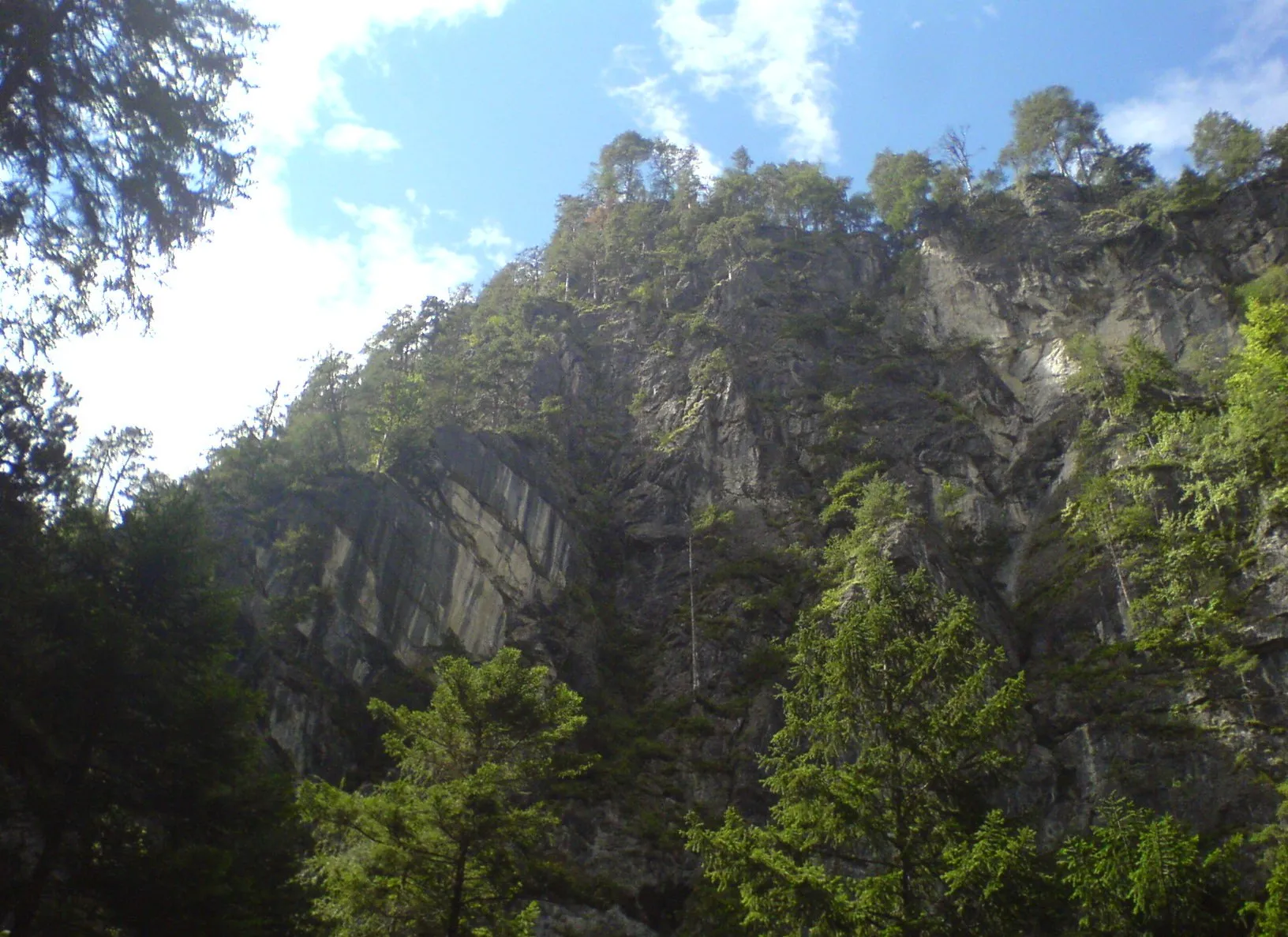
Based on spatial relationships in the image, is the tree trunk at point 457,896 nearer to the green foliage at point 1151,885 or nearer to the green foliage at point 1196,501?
the green foliage at point 1151,885

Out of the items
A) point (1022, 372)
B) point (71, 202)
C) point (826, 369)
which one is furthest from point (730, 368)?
point (71, 202)

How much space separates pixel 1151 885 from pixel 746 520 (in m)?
24.7

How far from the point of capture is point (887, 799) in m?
13.5

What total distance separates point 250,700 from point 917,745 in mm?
9933

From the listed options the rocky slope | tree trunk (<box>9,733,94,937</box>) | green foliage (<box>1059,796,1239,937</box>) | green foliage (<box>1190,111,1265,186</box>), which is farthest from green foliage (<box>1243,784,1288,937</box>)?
green foliage (<box>1190,111,1265,186</box>)

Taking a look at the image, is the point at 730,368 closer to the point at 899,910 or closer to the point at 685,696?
the point at 685,696

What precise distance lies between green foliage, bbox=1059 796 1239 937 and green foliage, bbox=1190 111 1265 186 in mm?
44215

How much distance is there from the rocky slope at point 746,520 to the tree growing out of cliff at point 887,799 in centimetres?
956

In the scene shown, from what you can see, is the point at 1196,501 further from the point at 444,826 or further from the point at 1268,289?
the point at 444,826

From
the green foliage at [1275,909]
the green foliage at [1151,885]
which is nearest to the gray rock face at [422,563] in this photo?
the green foliage at [1151,885]

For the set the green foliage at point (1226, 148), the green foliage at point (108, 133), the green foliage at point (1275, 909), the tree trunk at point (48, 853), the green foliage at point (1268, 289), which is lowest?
the green foliage at point (1275, 909)

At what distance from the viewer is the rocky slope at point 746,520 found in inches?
932

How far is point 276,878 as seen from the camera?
13203 millimetres

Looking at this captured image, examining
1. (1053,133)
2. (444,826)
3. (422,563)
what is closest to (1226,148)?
(1053,133)
